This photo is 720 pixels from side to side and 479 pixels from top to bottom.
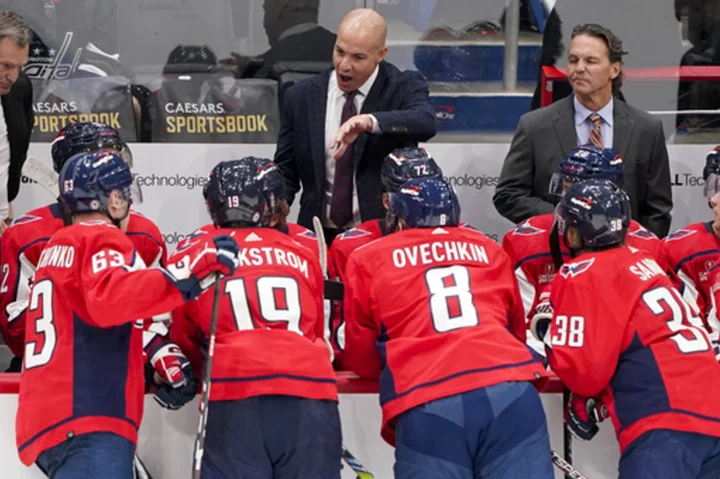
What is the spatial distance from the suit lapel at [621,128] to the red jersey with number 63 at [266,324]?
174cm

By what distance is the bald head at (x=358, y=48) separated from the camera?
15.9ft

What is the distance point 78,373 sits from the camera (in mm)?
3416

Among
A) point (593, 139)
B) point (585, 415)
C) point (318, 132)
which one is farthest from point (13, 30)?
point (585, 415)

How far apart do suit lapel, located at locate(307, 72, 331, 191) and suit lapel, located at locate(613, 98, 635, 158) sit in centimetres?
114

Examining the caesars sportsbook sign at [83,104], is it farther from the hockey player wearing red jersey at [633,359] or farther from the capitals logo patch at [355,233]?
the hockey player wearing red jersey at [633,359]

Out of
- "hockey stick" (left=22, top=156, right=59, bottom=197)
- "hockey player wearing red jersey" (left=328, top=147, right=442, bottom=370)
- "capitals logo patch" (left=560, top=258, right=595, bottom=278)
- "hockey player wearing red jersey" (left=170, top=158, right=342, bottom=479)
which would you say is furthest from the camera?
"hockey stick" (left=22, top=156, right=59, bottom=197)

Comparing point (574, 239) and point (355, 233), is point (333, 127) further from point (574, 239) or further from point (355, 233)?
point (574, 239)

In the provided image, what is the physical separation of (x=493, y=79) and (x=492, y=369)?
114 inches

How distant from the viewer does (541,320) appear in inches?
160

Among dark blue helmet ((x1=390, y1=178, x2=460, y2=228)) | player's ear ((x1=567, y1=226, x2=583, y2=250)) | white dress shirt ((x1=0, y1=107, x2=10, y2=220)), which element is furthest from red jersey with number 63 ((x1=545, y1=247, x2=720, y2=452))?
white dress shirt ((x1=0, y1=107, x2=10, y2=220))

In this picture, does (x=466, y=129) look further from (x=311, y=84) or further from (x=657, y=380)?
(x=657, y=380)

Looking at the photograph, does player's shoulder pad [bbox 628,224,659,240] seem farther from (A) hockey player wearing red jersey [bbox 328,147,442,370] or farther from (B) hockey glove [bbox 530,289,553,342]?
(A) hockey player wearing red jersey [bbox 328,147,442,370]

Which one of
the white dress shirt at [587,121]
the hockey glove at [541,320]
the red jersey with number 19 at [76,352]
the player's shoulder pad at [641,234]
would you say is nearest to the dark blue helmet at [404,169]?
the hockey glove at [541,320]

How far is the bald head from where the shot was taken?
4.84m
